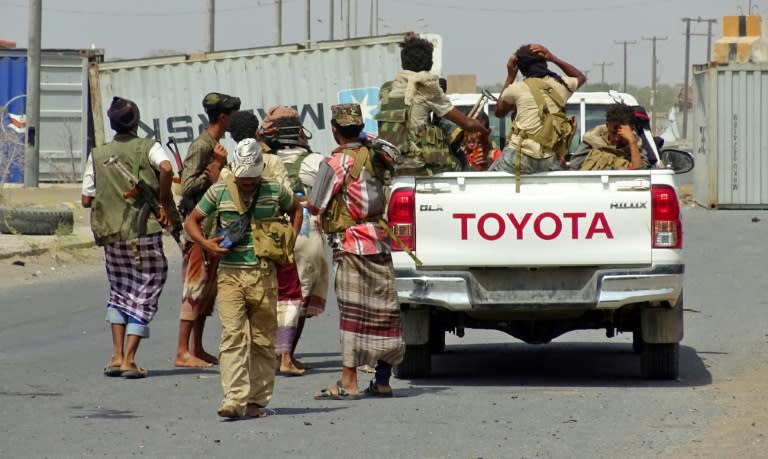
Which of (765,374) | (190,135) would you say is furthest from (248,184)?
(190,135)

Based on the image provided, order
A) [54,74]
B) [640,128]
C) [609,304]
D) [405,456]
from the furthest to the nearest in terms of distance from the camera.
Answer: [54,74]
[640,128]
[609,304]
[405,456]

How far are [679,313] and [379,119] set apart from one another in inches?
86.6

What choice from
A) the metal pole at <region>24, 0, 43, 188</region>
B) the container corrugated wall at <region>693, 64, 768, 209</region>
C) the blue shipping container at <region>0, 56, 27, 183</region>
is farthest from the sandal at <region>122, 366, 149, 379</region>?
the blue shipping container at <region>0, 56, 27, 183</region>

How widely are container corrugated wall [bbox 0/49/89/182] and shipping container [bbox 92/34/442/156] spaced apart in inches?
236

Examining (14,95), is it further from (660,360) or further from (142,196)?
(660,360)

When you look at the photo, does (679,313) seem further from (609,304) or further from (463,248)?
(463,248)

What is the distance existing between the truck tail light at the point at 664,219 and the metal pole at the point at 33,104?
2295 cm

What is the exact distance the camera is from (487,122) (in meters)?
10.6

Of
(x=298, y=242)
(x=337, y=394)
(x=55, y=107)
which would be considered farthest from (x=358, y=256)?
(x=55, y=107)

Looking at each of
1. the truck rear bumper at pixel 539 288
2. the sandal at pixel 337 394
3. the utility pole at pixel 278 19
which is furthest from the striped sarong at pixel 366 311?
the utility pole at pixel 278 19

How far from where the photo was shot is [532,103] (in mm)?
9508

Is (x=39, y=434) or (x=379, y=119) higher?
(x=379, y=119)

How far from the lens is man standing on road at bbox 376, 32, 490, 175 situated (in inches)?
374

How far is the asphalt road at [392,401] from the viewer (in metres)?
7.19
